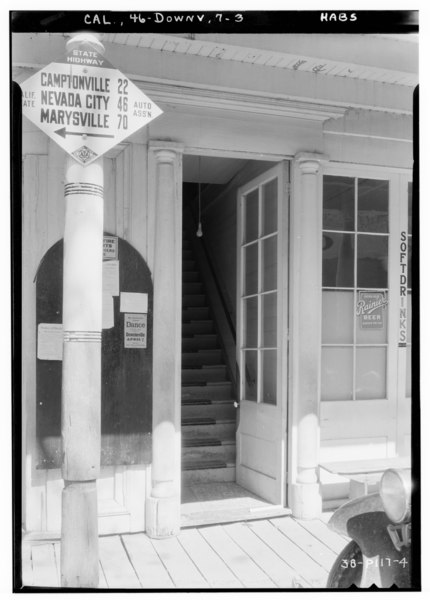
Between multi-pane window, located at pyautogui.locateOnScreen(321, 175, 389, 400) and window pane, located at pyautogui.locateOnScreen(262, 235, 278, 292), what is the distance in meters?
0.38

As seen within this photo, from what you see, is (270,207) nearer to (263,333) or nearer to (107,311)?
(263,333)

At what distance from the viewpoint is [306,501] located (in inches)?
171

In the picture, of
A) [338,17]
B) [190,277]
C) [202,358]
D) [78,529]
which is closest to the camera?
[78,529]

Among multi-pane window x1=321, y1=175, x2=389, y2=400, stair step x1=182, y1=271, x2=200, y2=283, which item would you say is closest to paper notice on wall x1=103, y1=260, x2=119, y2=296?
multi-pane window x1=321, y1=175, x2=389, y2=400

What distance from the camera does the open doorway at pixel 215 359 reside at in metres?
4.73

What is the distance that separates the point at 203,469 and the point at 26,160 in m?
2.91

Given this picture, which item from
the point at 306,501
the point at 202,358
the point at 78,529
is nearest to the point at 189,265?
the point at 202,358

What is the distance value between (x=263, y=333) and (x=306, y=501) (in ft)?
4.31

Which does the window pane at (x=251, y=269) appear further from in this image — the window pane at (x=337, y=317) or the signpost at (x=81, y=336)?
the signpost at (x=81, y=336)

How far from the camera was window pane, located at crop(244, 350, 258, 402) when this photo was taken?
493 centimetres

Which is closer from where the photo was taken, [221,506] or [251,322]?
[221,506]

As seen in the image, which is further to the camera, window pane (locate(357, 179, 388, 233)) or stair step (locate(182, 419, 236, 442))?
stair step (locate(182, 419, 236, 442))

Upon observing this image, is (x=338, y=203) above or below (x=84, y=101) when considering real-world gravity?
below

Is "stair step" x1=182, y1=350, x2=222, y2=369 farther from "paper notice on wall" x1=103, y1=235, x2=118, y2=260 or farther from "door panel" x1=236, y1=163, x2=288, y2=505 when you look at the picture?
"paper notice on wall" x1=103, y1=235, x2=118, y2=260
